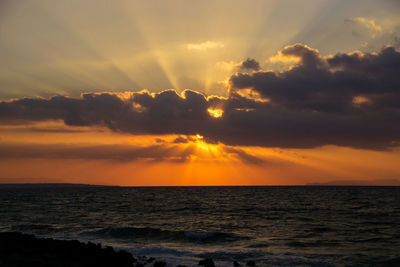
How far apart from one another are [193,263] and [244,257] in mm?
3970

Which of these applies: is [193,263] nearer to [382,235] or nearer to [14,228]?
[382,235]

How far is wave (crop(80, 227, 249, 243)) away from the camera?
29263 millimetres

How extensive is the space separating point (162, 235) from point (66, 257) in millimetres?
13243

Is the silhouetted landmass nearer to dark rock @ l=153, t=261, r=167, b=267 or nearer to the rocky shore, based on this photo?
the rocky shore

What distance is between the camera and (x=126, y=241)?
94.5 ft

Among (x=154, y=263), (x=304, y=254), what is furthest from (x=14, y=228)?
(x=304, y=254)

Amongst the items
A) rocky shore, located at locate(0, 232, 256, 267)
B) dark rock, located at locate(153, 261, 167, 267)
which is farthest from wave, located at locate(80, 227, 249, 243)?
dark rock, located at locate(153, 261, 167, 267)

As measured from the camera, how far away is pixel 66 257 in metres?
19.2

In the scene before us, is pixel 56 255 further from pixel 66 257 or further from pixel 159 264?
pixel 159 264

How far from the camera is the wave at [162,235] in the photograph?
29263 mm

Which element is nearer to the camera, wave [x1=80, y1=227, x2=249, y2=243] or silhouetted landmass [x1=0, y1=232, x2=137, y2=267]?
silhouetted landmass [x1=0, y1=232, x2=137, y2=267]

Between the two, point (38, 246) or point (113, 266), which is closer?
point (113, 266)

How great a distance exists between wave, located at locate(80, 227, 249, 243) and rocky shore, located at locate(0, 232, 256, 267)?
28.8 feet

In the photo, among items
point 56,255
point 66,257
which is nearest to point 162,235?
point 56,255
